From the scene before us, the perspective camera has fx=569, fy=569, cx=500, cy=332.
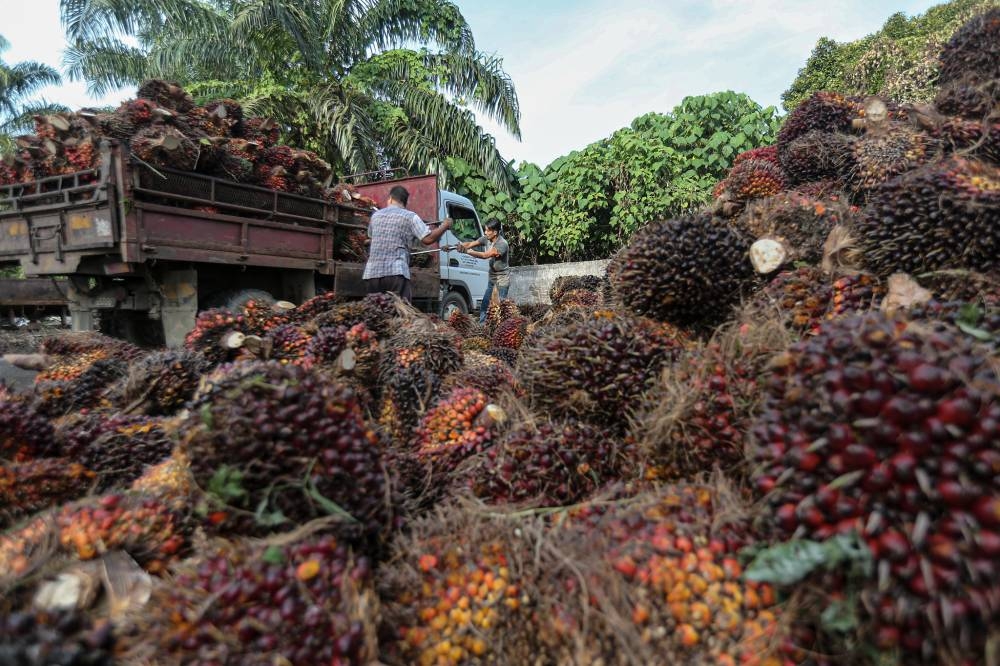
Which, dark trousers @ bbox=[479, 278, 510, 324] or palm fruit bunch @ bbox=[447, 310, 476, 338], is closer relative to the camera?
palm fruit bunch @ bbox=[447, 310, 476, 338]

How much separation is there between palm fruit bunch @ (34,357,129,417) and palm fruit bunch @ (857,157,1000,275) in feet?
12.0

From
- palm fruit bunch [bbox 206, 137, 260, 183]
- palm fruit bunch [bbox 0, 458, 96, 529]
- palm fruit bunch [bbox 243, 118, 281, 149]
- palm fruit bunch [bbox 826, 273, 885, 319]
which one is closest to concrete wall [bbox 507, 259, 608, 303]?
palm fruit bunch [bbox 243, 118, 281, 149]

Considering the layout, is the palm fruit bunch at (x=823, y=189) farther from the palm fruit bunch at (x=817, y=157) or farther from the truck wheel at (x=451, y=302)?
the truck wheel at (x=451, y=302)

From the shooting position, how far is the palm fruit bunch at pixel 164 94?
6223 millimetres

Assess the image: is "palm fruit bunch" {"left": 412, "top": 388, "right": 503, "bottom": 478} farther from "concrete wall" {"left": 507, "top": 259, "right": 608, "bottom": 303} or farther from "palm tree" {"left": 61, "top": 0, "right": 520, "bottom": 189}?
"palm tree" {"left": 61, "top": 0, "right": 520, "bottom": 189}

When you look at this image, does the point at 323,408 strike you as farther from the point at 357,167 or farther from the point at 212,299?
the point at 357,167

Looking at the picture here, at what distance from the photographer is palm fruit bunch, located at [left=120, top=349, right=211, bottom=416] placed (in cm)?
295

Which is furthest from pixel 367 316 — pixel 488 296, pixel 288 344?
pixel 488 296

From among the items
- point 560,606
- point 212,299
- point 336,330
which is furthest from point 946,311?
point 212,299

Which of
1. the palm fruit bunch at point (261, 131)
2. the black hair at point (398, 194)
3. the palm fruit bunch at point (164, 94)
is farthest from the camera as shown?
the palm fruit bunch at point (261, 131)

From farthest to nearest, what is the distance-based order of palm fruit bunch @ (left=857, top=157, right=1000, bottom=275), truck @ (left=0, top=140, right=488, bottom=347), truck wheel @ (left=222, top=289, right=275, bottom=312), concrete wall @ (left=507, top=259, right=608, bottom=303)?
concrete wall @ (left=507, top=259, right=608, bottom=303)
truck wheel @ (left=222, top=289, right=275, bottom=312)
truck @ (left=0, top=140, right=488, bottom=347)
palm fruit bunch @ (left=857, top=157, right=1000, bottom=275)

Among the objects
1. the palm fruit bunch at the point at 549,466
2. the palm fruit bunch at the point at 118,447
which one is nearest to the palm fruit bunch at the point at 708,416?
the palm fruit bunch at the point at 549,466

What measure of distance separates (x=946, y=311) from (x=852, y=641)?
92cm

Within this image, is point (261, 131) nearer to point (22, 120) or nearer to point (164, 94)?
point (164, 94)
